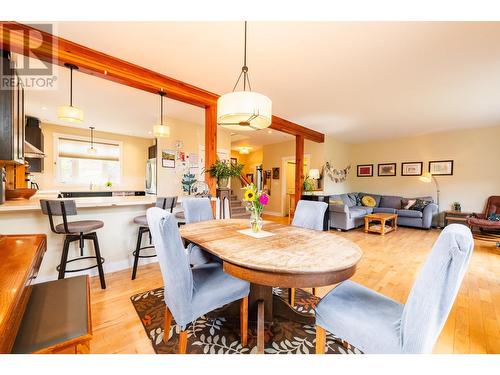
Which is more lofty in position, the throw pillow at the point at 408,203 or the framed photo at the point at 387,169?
the framed photo at the point at 387,169

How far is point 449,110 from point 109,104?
6.30 metres

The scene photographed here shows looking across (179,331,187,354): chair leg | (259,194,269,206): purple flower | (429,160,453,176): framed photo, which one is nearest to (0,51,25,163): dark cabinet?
(179,331,187,354): chair leg

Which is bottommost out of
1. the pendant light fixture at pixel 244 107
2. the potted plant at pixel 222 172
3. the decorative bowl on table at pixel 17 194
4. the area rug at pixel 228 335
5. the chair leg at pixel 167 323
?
the area rug at pixel 228 335

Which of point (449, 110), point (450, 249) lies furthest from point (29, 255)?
point (449, 110)

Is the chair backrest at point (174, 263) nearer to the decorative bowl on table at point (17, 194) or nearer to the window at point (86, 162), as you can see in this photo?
the decorative bowl on table at point (17, 194)

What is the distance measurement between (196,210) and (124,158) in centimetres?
534

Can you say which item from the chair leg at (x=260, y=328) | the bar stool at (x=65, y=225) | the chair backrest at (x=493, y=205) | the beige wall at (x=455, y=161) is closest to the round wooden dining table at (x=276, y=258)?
the chair leg at (x=260, y=328)

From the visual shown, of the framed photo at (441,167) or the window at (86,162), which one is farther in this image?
the framed photo at (441,167)

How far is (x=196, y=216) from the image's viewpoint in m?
2.44

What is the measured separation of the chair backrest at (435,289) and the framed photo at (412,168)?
6722 mm

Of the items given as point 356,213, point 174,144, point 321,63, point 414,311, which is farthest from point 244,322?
point 356,213

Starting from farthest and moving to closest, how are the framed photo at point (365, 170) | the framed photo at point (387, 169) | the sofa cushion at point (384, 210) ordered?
the framed photo at point (365, 170) → the framed photo at point (387, 169) → the sofa cushion at point (384, 210)

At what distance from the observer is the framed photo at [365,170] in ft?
23.7

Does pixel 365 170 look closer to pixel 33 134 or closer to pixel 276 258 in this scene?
pixel 276 258
